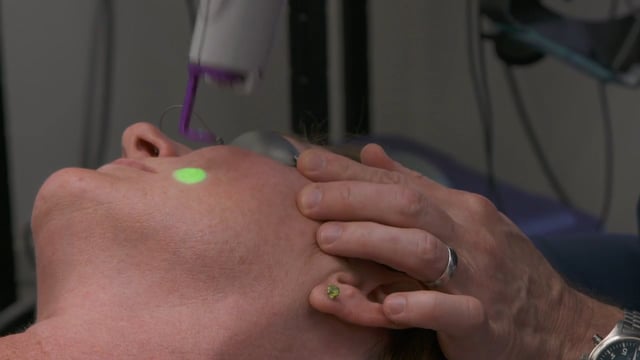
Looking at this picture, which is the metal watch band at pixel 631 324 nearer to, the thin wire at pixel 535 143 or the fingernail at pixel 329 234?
the fingernail at pixel 329 234

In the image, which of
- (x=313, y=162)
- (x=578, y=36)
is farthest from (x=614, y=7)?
(x=313, y=162)

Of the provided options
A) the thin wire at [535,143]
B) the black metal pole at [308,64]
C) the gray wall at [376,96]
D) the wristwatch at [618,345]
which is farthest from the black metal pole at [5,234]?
the wristwatch at [618,345]

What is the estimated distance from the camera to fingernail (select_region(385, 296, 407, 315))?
2.48 feet

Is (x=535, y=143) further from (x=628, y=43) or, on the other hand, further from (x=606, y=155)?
(x=628, y=43)

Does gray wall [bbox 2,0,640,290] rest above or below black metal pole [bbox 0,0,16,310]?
above

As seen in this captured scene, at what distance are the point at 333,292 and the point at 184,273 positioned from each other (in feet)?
0.47

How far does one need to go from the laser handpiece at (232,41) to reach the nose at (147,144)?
0.32ft

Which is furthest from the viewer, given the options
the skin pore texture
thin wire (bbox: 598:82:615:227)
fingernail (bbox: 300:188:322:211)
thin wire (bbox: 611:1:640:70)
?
thin wire (bbox: 598:82:615:227)

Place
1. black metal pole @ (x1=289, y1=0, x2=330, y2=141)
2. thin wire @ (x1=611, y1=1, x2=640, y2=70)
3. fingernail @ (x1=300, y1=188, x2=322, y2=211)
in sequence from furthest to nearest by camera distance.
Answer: black metal pole @ (x1=289, y1=0, x2=330, y2=141) < thin wire @ (x1=611, y1=1, x2=640, y2=70) < fingernail @ (x1=300, y1=188, x2=322, y2=211)

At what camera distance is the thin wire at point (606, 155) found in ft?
6.54

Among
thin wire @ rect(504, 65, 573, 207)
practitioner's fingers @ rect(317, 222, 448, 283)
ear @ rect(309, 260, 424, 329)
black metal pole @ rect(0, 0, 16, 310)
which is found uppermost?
practitioner's fingers @ rect(317, 222, 448, 283)

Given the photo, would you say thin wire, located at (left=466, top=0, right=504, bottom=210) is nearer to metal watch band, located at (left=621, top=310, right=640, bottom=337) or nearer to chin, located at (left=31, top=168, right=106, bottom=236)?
metal watch band, located at (left=621, top=310, right=640, bottom=337)

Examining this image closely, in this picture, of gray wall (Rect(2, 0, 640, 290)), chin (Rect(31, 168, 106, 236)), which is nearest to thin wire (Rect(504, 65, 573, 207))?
gray wall (Rect(2, 0, 640, 290))

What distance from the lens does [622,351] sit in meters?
0.97
